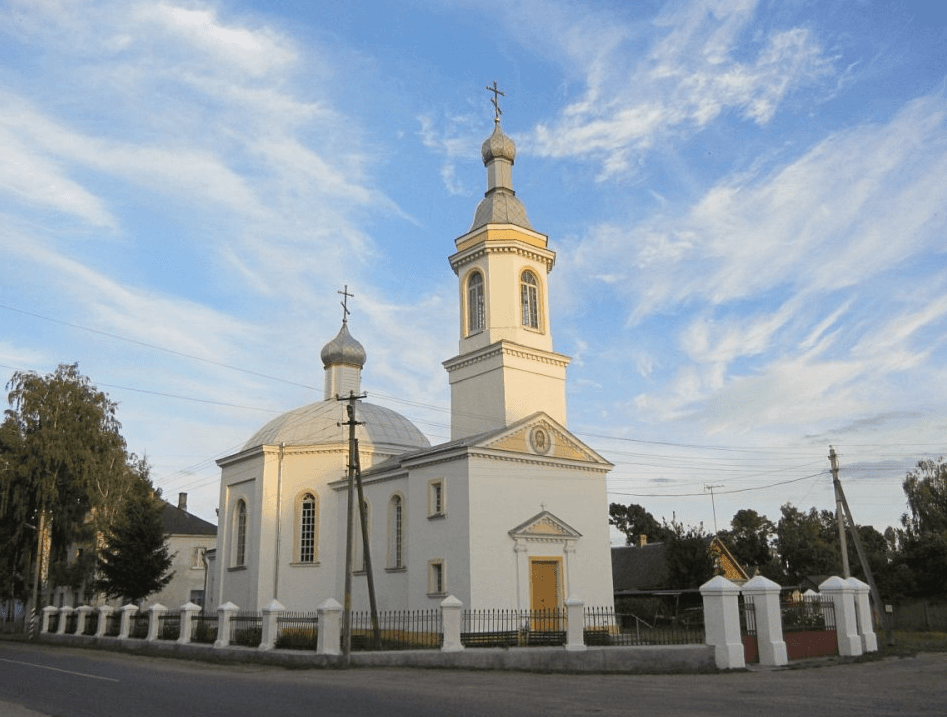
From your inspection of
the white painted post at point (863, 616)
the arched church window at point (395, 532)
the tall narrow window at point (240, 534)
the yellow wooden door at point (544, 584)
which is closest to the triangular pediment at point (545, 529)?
the yellow wooden door at point (544, 584)

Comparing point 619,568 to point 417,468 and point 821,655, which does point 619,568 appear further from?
point 821,655

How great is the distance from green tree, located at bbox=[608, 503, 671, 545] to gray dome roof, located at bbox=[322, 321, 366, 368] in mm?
49810

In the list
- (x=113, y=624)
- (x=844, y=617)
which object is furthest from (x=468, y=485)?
(x=113, y=624)

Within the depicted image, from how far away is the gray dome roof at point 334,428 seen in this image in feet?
102

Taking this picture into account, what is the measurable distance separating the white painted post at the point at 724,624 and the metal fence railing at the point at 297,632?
918 centimetres

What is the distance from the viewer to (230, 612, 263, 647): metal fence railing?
A: 73.4 ft

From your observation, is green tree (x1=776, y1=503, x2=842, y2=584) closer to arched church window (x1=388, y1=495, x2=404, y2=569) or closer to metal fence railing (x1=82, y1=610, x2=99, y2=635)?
arched church window (x1=388, y1=495, x2=404, y2=569)

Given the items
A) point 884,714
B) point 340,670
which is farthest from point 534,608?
point 884,714

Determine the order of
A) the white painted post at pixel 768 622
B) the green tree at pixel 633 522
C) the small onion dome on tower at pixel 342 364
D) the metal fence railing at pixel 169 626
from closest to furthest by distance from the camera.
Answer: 1. the white painted post at pixel 768 622
2. the metal fence railing at pixel 169 626
3. the small onion dome on tower at pixel 342 364
4. the green tree at pixel 633 522

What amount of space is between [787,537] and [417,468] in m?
46.2

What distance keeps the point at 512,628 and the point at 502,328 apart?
9447mm

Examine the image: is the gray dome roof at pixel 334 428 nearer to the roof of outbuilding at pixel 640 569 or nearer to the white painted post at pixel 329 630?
the white painted post at pixel 329 630

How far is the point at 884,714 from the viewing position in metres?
10.1

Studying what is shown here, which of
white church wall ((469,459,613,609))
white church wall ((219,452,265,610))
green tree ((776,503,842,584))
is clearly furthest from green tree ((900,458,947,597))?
white church wall ((219,452,265,610))
